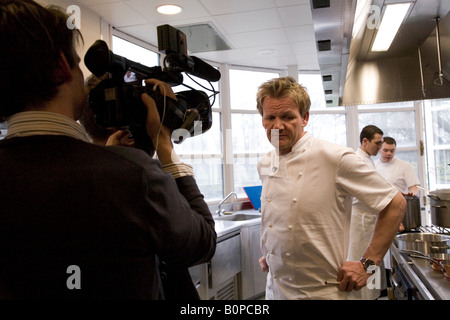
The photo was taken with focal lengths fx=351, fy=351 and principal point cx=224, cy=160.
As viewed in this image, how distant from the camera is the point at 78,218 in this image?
0.48 metres

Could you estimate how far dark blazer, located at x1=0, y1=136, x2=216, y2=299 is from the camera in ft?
1.55

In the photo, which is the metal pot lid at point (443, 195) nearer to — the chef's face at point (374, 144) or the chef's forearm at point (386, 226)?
the chef's forearm at point (386, 226)

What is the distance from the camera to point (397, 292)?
177cm

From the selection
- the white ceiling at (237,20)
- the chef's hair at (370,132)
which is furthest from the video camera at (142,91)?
the chef's hair at (370,132)

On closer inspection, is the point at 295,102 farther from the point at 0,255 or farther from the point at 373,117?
the point at 373,117

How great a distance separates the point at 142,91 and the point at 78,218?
24 centimetres

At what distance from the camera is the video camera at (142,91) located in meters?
0.58

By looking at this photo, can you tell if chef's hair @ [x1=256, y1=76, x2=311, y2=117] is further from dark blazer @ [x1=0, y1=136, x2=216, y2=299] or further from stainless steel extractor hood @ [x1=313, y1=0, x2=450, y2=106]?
dark blazer @ [x1=0, y1=136, x2=216, y2=299]

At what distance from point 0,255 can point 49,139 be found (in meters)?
0.17

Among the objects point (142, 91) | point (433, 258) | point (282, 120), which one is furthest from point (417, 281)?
point (142, 91)

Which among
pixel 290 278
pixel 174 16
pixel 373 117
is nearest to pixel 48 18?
pixel 290 278

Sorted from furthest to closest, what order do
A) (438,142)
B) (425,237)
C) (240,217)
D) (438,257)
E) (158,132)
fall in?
(438,142) < (240,217) < (425,237) < (438,257) < (158,132)

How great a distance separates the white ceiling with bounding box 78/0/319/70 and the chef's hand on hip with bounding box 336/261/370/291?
1.82 meters
